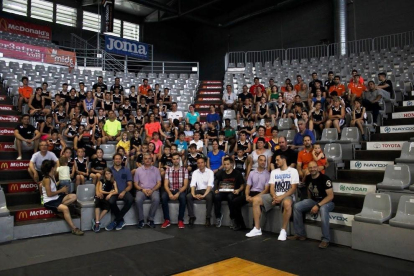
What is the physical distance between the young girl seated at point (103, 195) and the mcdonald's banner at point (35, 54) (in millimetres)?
9308

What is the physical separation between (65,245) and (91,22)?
18.8 m

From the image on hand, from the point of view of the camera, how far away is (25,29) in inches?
699

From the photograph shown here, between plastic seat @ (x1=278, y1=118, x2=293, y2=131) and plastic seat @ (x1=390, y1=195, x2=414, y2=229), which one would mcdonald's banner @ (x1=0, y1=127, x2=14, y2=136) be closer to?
plastic seat @ (x1=278, y1=118, x2=293, y2=131)

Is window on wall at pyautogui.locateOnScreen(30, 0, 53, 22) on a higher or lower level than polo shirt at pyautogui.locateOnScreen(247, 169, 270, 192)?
higher

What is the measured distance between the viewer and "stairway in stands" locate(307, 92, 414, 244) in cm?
542

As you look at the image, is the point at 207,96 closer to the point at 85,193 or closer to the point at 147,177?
the point at 147,177

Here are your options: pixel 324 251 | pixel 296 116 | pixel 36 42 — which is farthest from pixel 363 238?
pixel 36 42

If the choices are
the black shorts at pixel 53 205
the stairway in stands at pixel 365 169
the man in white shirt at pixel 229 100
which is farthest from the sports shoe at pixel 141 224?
the man in white shirt at pixel 229 100

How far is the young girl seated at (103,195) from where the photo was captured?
6068 mm

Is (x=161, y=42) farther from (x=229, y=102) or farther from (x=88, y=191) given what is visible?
(x=88, y=191)

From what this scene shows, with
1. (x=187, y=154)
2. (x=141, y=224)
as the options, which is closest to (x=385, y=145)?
(x=187, y=154)

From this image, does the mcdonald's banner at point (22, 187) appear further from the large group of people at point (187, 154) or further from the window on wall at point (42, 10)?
the window on wall at point (42, 10)

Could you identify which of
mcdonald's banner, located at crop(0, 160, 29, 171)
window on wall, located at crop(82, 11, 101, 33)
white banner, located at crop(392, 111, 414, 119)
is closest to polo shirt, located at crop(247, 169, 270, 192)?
white banner, located at crop(392, 111, 414, 119)

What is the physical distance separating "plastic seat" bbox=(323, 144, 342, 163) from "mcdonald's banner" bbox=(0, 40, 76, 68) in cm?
1170
